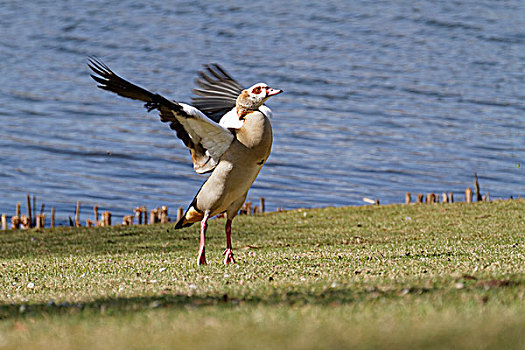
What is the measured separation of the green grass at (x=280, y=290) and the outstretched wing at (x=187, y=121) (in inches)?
48.6

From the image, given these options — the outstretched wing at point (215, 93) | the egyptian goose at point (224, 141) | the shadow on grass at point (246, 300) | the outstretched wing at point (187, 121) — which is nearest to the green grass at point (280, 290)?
the shadow on grass at point (246, 300)

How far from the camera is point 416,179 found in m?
25.0

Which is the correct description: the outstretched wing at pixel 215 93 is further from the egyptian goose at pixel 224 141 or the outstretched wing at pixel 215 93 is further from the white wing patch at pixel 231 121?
the egyptian goose at pixel 224 141

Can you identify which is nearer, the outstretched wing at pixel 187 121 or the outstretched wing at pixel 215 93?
the outstretched wing at pixel 187 121

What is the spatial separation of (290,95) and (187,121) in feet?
91.7

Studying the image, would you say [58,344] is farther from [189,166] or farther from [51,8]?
[51,8]

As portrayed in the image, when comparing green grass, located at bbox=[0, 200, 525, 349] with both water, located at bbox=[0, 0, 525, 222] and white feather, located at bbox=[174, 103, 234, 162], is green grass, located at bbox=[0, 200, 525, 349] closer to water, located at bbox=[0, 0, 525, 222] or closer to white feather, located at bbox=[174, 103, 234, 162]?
white feather, located at bbox=[174, 103, 234, 162]

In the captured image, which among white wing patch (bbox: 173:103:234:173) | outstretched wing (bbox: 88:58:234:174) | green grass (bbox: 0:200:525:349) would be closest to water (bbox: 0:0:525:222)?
green grass (bbox: 0:200:525:349)

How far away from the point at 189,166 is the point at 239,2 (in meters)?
28.6

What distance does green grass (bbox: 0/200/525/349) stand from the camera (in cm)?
465

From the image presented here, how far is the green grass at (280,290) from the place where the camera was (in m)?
4.65

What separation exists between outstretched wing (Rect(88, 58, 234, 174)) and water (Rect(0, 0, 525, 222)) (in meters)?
12.9

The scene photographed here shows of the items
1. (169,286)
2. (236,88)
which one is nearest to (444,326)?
(169,286)

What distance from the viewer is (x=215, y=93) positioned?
→ 10.4 m
